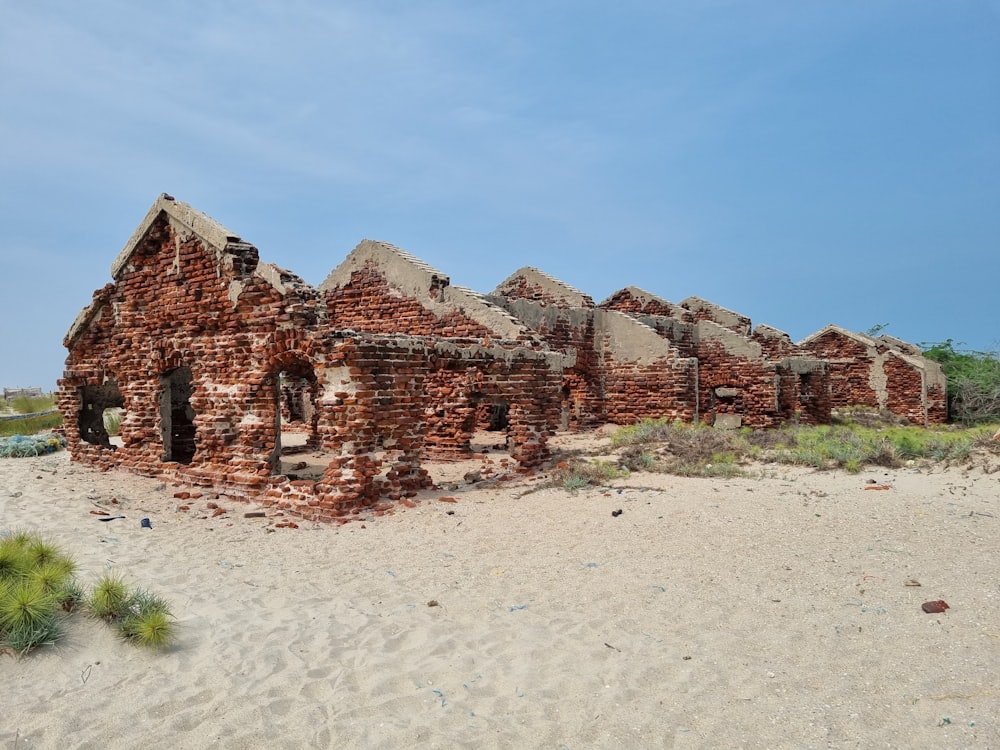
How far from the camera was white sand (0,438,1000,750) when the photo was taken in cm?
347

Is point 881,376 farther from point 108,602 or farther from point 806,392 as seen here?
point 108,602

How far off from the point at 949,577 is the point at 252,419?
325 inches

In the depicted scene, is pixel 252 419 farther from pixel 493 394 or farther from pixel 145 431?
pixel 493 394

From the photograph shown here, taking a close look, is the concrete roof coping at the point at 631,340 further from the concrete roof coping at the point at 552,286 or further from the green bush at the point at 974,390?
the green bush at the point at 974,390

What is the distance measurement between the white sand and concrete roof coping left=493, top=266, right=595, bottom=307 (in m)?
11.4

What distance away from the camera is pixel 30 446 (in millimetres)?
13836

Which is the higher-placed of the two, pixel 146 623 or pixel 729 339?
pixel 729 339

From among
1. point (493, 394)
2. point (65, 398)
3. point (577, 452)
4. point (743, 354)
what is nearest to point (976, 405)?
point (743, 354)

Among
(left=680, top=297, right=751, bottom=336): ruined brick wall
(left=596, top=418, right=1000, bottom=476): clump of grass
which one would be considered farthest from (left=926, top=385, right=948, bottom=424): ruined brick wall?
(left=596, top=418, right=1000, bottom=476): clump of grass

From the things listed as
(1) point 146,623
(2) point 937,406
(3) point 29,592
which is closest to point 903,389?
(2) point 937,406

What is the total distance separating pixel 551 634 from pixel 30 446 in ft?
45.4

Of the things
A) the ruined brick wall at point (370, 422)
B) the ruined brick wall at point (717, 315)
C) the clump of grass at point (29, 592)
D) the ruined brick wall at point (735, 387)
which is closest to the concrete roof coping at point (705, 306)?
the ruined brick wall at point (717, 315)

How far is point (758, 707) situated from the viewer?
3611 mm

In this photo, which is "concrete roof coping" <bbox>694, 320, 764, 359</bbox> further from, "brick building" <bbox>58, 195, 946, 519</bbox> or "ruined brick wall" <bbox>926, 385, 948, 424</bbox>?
"ruined brick wall" <bbox>926, 385, 948, 424</bbox>
